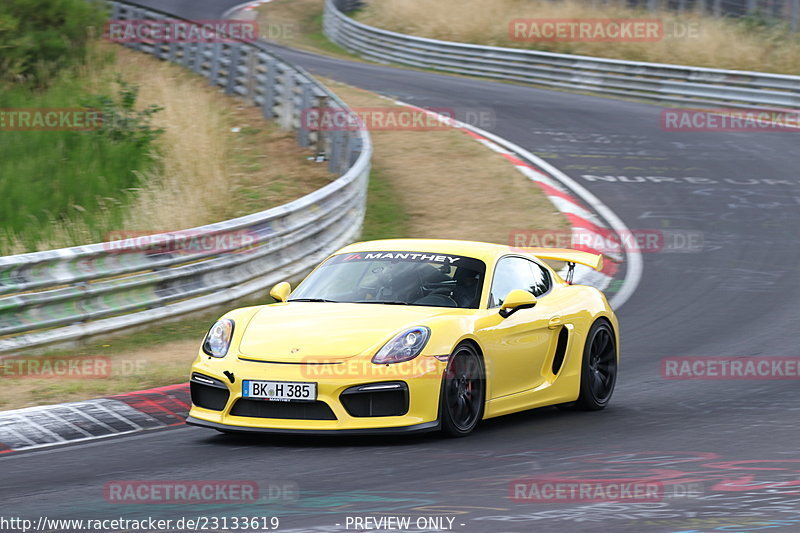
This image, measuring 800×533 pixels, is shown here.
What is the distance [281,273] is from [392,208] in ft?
17.2

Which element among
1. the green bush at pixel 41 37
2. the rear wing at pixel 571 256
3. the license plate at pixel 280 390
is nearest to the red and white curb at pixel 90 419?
the license plate at pixel 280 390

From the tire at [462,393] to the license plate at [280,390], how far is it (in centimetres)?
80

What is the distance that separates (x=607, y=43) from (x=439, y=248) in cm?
2724

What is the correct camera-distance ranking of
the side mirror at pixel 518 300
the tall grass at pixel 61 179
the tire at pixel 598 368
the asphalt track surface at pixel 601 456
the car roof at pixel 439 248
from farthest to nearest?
1. the tall grass at pixel 61 179
2. the tire at pixel 598 368
3. the car roof at pixel 439 248
4. the side mirror at pixel 518 300
5. the asphalt track surface at pixel 601 456

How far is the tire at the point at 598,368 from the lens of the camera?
29.7ft

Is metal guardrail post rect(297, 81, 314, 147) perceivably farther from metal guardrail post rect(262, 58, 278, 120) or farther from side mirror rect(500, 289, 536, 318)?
side mirror rect(500, 289, 536, 318)

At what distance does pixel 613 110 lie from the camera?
27.5 meters

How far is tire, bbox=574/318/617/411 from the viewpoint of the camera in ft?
29.7

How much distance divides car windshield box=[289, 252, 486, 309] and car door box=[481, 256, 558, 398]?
202mm

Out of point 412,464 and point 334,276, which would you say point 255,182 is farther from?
point 412,464

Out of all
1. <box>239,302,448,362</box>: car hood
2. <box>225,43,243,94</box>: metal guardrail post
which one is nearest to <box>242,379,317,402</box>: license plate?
<box>239,302,448,362</box>: car hood

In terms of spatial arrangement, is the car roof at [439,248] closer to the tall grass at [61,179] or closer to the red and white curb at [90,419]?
the red and white curb at [90,419]

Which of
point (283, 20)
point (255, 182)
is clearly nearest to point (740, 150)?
point (255, 182)

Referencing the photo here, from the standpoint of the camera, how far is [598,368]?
9.31 meters
